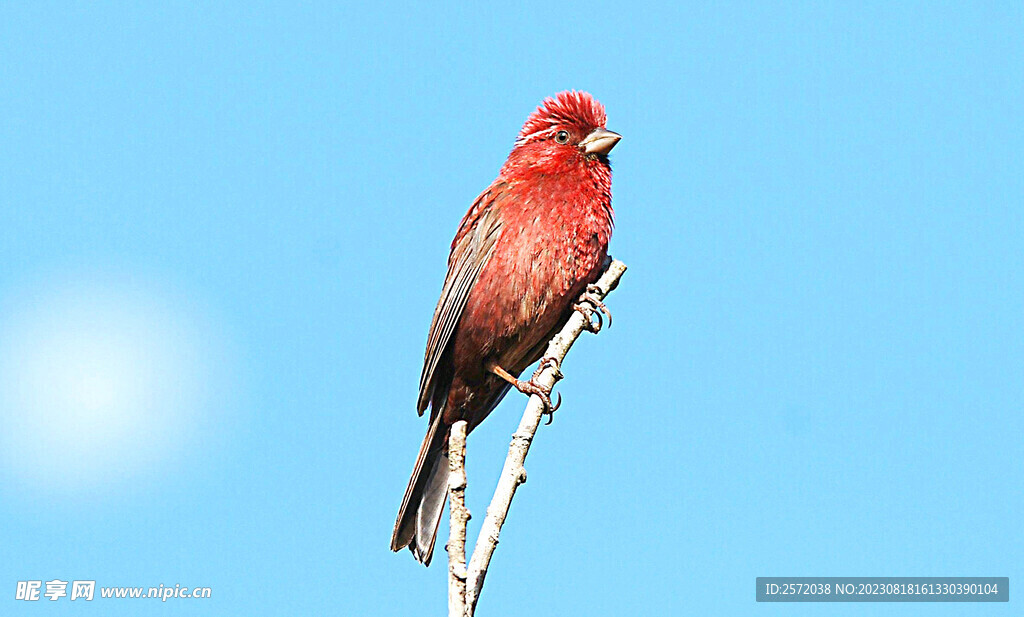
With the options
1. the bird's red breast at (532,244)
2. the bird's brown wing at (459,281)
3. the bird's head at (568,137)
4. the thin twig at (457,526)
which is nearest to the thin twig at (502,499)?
the thin twig at (457,526)

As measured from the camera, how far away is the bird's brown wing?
5.87 metres

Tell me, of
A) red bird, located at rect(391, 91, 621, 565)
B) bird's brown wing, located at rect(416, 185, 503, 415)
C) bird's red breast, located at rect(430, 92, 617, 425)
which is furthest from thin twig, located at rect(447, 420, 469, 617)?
bird's brown wing, located at rect(416, 185, 503, 415)

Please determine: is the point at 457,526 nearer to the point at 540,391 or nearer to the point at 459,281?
the point at 540,391

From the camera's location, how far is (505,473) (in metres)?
3.84

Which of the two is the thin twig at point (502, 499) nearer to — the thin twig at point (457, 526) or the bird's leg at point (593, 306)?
the thin twig at point (457, 526)

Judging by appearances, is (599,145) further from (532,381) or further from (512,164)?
(532,381)

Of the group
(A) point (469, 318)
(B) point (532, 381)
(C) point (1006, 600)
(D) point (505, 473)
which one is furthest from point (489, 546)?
(C) point (1006, 600)

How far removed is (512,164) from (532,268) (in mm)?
955

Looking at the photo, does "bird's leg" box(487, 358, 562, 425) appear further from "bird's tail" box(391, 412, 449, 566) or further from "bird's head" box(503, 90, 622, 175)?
"bird's head" box(503, 90, 622, 175)

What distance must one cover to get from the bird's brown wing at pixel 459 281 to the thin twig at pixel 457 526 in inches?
86.5

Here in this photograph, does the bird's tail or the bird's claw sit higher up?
the bird's claw

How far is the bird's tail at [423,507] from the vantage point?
5.41m

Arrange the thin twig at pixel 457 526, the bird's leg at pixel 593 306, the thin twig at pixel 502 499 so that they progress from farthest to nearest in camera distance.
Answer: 1. the bird's leg at pixel 593 306
2. the thin twig at pixel 502 499
3. the thin twig at pixel 457 526

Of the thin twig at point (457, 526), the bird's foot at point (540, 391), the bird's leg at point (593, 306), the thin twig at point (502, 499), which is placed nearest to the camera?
the thin twig at point (457, 526)
